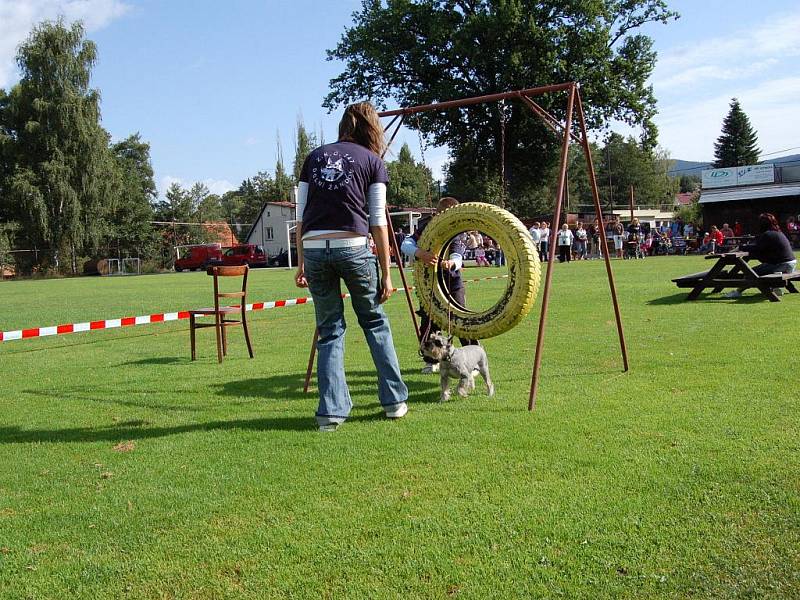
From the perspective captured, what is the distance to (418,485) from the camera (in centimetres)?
388

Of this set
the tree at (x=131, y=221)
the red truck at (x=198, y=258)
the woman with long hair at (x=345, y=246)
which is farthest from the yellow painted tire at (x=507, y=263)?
the tree at (x=131, y=221)

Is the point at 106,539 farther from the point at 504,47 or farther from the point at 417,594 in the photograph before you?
the point at 504,47

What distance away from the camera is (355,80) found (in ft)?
133

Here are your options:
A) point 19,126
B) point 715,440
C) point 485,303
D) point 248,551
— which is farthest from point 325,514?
point 19,126

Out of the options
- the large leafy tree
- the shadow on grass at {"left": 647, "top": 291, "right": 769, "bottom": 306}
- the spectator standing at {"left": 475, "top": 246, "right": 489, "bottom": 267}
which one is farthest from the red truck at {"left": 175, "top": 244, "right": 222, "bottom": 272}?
the shadow on grass at {"left": 647, "top": 291, "right": 769, "bottom": 306}

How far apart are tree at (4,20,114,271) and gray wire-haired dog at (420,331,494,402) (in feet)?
165

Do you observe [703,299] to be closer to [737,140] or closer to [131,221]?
[131,221]

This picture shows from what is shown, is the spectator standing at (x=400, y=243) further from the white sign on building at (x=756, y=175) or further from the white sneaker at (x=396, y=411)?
the white sign on building at (x=756, y=175)

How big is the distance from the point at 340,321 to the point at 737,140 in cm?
8588

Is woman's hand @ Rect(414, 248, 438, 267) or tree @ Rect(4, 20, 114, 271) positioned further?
tree @ Rect(4, 20, 114, 271)

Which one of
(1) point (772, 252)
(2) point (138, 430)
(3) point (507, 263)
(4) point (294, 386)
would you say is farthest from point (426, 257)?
(1) point (772, 252)

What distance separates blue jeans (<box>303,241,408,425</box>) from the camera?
5055 mm

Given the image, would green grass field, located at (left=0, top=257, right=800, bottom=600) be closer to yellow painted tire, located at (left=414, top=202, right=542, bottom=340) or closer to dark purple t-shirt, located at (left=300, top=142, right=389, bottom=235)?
yellow painted tire, located at (left=414, top=202, right=542, bottom=340)

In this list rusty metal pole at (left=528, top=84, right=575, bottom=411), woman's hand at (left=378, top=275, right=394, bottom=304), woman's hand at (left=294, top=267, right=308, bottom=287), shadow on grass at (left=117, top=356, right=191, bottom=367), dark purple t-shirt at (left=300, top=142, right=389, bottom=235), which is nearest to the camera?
dark purple t-shirt at (left=300, top=142, right=389, bottom=235)
